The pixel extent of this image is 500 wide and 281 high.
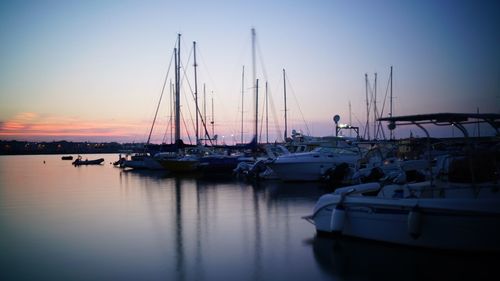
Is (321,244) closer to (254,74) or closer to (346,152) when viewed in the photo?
(346,152)

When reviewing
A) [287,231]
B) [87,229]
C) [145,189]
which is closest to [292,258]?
[287,231]

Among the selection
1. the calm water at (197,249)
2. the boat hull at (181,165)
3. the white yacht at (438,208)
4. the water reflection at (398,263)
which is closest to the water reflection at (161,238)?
the calm water at (197,249)

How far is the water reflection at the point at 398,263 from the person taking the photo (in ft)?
28.3

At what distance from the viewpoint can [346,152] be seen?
103ft

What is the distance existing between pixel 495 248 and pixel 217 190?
1927 centimetres

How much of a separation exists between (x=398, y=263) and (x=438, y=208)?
4.95 ft

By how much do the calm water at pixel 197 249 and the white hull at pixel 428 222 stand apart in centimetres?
28

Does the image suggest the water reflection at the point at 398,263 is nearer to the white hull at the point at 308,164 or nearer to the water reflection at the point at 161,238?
the water reflection at the point at 161,238

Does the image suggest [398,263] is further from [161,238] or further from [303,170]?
[303,170]

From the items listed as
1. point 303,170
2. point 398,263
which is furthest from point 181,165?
point 398,263

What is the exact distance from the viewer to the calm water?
9.19m

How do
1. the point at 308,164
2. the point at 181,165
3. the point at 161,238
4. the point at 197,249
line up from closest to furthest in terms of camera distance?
the point at 197,249, the point at 161,238, the point at 308,164, the point at 181,165

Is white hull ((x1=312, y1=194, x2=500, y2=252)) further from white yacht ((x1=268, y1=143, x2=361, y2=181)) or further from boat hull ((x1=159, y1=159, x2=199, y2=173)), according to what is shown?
boat hull ((x1=159, y1=159, x2=199, y2=173))

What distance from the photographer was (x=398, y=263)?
30.9ft
